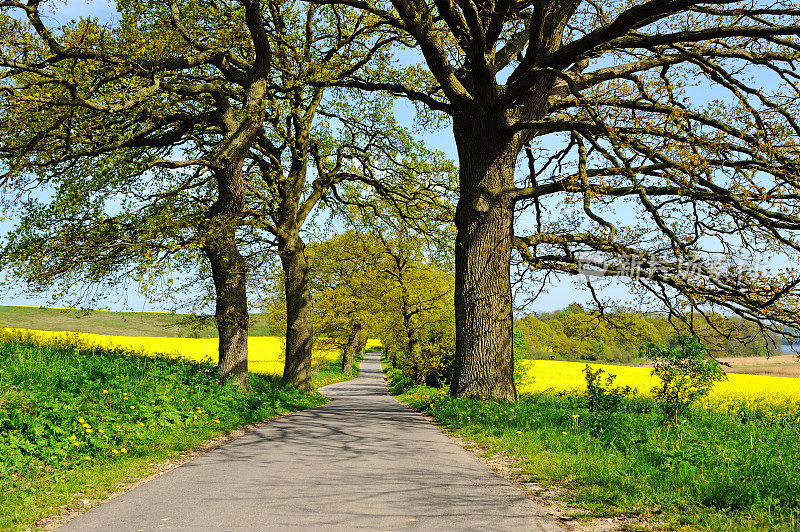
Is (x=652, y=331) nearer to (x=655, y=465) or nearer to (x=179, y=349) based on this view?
(x=655, y=465)

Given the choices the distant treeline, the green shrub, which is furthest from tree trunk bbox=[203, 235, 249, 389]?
the green shrub

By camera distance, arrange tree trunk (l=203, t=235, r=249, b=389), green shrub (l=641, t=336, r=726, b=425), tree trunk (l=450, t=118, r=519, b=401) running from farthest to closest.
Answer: tree trunk (l=203, t=235, r=249, b=389), tree trunk (l=450, t=118, r=519, b=401), green shrub (l=641, t=336, r=726, b=425)

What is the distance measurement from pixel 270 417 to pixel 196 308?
12.2 feet

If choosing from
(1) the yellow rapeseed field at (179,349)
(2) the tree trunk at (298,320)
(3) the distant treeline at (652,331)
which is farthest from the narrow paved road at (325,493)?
(2) the tree trunk at (298,320)

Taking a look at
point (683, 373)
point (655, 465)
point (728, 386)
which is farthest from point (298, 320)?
point (728, 386)

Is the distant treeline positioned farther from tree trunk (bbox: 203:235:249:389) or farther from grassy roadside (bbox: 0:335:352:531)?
grassy roadside (bbox: 0:335:352:531)

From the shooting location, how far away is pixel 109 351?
12.3 metres

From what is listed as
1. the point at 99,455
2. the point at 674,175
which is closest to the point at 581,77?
the point at 674,175

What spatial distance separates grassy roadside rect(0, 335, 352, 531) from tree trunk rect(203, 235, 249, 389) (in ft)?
3.79

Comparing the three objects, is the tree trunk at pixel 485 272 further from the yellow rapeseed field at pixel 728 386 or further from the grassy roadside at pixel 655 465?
the yellow rapeseed field at pixel 728 386

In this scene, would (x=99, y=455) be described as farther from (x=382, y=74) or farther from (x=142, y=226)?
(x=382, y=74)

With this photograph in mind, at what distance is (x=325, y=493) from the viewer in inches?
207

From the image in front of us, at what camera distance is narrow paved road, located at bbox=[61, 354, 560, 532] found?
438cm

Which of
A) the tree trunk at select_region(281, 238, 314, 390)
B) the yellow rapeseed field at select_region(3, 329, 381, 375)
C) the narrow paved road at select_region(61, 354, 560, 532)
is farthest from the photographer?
the tree trunk at select_region(281, 238, 314, 390)
